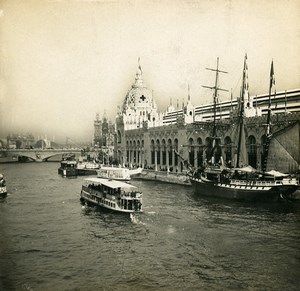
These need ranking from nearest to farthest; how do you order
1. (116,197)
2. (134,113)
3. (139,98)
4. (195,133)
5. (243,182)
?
(116,197), (243,182), (195,133), (134,113), (139,98)

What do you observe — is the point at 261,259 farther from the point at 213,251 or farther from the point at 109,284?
the point at 109,284

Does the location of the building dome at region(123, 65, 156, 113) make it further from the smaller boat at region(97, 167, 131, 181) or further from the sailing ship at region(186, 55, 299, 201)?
the sailing ship at region(186, 55, 299, 201)

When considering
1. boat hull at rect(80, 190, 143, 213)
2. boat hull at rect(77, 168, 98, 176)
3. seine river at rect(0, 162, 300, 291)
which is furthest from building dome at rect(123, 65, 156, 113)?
seine river at rect(0, 162, 300, 291)

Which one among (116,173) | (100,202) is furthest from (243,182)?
(116,173)

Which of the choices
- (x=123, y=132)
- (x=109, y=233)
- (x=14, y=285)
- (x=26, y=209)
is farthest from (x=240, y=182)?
(x=123, y=132)

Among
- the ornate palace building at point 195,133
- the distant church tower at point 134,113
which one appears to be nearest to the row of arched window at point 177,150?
the ornate palace building at point 195,133

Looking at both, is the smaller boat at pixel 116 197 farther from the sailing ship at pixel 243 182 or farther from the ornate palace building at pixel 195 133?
the sailing ship at pixel 243 182

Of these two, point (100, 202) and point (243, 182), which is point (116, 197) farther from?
point (243, 182)
